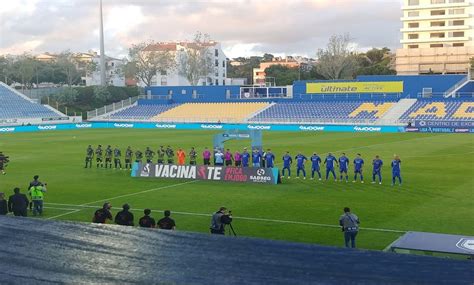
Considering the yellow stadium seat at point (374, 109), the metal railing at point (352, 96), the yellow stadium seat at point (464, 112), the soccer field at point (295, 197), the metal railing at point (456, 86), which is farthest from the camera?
the metal railing at point (352, 96)

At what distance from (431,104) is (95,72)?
86.2 m

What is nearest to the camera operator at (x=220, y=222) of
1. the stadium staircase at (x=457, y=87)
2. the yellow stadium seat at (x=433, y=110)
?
the yellow stadium seat at (x=433, y=110)

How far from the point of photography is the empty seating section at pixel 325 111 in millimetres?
66938

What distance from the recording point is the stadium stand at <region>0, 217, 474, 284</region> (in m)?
11.0

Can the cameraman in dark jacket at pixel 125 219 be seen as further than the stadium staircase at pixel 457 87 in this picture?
No

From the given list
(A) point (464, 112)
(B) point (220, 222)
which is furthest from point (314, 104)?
(B) point (220, 222)

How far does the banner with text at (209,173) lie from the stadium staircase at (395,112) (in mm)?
38975

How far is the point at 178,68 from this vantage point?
121 metres

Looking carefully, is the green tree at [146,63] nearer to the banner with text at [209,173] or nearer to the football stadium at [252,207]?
Result: the football stadium at [252,207]

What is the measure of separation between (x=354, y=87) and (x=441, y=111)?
14825 mm

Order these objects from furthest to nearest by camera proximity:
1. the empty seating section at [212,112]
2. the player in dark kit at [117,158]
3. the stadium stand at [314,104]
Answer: the empty seating section at [212,112], the stadium stand at [314,104], the player in dark kit at [117,158]

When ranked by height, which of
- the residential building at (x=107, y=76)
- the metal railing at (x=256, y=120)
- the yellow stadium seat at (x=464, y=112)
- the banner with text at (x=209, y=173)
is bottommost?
the banner with text at (x=209, y=173)

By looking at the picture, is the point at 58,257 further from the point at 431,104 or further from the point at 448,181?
the point at 431,104

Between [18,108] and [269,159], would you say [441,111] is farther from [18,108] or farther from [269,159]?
[18,108]
